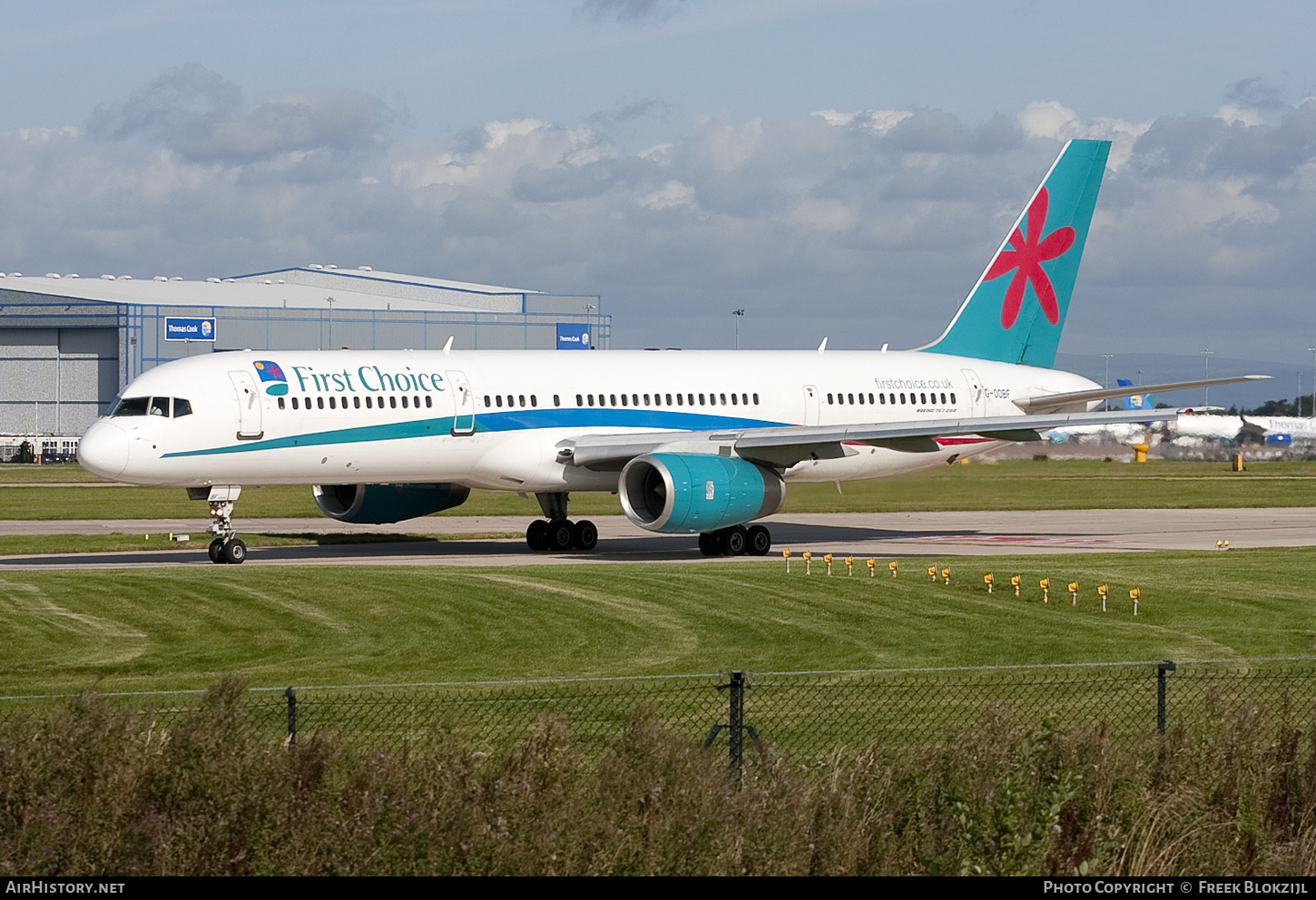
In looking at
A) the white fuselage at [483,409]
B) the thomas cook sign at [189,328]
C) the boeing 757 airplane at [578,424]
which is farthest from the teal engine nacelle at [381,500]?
the thomas cook sign at [189,328]

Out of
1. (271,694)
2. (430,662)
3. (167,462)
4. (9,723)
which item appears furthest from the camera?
(167,462)

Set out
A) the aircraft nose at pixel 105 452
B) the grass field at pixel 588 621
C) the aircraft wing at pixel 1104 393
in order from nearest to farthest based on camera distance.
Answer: the grass field at pixel 588 621, the aircraft nose at pixel 105 452, the aircraft wing at pixel 1104 393

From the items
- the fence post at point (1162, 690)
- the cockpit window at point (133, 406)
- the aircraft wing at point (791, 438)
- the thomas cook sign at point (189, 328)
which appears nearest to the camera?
the fence post at point (1162, 690)

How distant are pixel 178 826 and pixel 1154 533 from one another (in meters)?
32.1

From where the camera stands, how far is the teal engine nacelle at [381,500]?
34031 millimetres

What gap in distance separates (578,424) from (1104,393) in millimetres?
12734

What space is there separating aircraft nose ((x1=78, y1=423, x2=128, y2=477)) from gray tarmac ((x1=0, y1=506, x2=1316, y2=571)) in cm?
185

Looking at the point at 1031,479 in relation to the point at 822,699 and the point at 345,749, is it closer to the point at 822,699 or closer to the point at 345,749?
the point at 822,699

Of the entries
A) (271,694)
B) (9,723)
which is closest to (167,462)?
(271,694)

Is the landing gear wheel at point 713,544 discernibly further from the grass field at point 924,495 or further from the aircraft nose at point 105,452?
the aircraft nose at point 105,452

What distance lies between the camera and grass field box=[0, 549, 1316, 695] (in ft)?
60.9

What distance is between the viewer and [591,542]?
34.5 m

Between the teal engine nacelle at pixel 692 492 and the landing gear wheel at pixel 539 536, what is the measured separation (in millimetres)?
3440

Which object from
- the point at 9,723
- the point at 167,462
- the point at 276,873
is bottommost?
the point at 276,873
